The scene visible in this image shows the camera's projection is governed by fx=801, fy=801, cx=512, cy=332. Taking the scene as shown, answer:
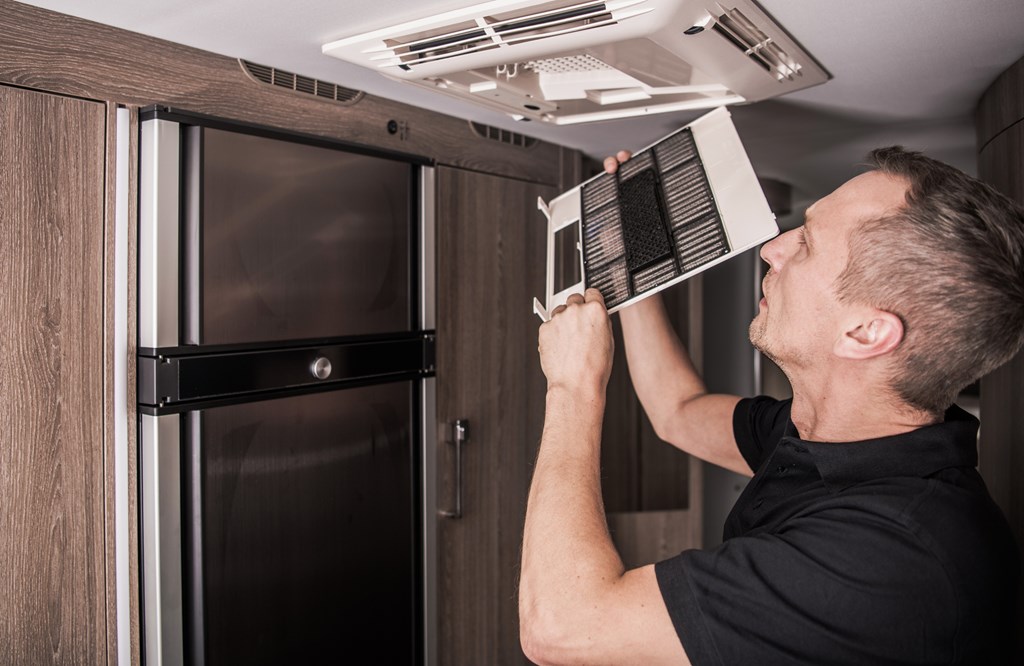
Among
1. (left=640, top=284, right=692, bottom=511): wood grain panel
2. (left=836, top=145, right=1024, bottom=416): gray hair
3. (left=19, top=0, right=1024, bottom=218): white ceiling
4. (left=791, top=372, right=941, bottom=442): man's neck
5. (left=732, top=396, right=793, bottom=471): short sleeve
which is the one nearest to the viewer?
(left=836, top=145, right=1024, bottom=416): gray hair

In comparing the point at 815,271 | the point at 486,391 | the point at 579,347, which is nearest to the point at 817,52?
the point at 815,271

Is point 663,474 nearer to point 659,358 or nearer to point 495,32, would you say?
point 659,358

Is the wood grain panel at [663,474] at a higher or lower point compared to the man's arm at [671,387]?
lower

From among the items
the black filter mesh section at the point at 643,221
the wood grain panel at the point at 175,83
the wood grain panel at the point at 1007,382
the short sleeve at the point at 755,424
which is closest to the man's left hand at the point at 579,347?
the black filter mesh section at the point at 643,221

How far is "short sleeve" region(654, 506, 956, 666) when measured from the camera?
94cm

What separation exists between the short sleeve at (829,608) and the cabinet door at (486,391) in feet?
3.82

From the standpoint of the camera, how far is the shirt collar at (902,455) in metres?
1.09

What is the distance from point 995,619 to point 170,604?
130cm

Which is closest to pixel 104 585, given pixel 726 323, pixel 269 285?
pixel 269 285

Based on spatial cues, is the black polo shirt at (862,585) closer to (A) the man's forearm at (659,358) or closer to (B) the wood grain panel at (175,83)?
(A) the man's forearm at (659,358)

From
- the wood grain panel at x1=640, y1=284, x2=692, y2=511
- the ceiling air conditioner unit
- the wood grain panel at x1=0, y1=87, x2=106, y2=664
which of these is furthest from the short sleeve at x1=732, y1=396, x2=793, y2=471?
the wood grain panel at x1=640, y1=284, x2=692, y2=511

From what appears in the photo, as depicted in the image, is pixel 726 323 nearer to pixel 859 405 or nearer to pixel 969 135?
pixel 969 135

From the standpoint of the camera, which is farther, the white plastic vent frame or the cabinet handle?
the cabinet handle

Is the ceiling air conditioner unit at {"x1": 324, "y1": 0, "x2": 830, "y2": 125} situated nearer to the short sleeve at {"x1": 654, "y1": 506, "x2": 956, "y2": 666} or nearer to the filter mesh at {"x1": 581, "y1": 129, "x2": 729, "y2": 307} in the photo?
the filter mesh at {"x1": 581, "y1": 129, "x2": 729, "y2": 307}
